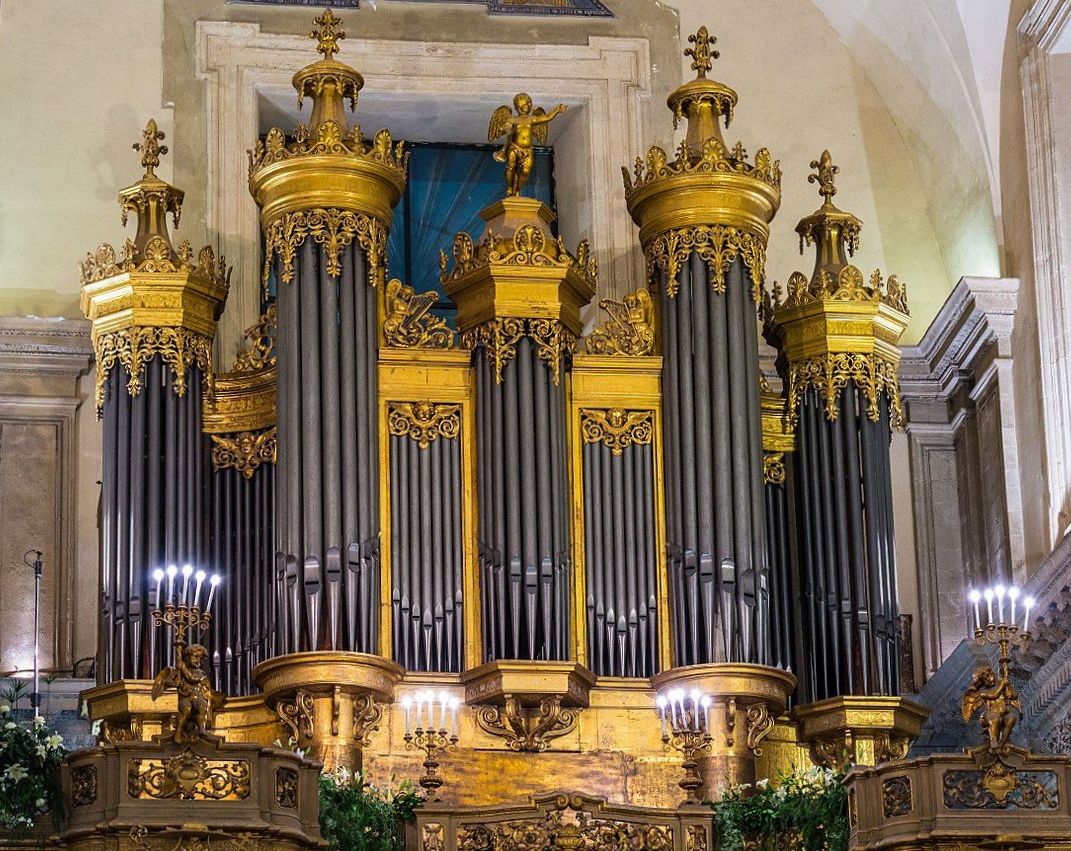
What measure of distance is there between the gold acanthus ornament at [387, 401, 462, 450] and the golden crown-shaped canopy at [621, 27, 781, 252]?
87.0 inches

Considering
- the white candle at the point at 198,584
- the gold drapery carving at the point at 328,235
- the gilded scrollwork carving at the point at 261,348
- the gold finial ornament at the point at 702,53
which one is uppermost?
the gold finial ornament at the point at 702,53

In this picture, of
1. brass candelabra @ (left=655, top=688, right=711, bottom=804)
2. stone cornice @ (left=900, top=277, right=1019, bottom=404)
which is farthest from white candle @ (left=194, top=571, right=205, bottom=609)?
stone cornice @ (left=900, top=277, right=1019, bottom=404)

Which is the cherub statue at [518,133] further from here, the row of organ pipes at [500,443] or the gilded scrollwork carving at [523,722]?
the gilded scrollwork carving at [523,722]

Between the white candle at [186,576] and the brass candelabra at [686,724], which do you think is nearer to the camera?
the white candle at [186,576]

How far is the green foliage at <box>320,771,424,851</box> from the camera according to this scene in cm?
2022

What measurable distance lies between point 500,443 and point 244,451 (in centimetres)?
203

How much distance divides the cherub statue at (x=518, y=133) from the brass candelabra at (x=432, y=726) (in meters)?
4.31

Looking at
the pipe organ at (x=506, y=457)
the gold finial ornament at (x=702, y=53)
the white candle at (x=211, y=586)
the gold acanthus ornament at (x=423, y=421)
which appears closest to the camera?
the white candle at (x=211, y=586)

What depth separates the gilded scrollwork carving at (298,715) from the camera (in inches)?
848

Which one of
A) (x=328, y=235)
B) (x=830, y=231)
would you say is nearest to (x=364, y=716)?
(x=328, y=235)

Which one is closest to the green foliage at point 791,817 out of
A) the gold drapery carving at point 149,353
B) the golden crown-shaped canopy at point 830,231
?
the golden crown-shaped canopy at point 830,231

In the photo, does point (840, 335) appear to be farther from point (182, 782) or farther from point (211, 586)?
point (182, 782)

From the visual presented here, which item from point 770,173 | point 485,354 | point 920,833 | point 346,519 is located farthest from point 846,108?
point 920,833

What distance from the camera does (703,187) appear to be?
23.7 m
